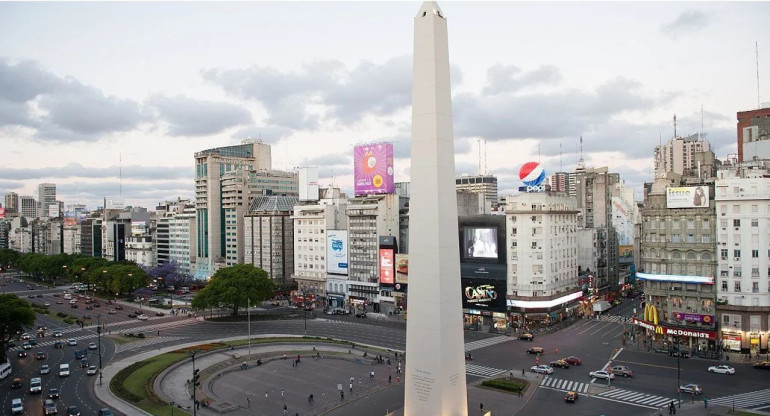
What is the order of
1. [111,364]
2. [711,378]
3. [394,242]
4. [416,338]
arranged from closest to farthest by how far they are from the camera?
1. [416,338]
2. [711,378]
3. [111,364]
4. [394,242]

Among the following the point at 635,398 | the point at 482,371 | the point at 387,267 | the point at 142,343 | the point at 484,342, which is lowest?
the point at 484,342

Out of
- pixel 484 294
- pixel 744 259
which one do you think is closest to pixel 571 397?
pixel 744 259

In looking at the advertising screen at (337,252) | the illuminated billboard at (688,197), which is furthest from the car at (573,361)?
the advertising screen at (337,252)

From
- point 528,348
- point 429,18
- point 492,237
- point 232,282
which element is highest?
point 429,18

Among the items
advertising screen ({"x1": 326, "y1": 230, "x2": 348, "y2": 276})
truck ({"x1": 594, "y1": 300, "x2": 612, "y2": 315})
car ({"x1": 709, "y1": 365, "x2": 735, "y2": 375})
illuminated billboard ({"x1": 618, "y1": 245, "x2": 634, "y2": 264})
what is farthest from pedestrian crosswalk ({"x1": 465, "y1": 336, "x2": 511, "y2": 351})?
illuminated billboard ({"x1": 618, "y1": 245, "x2": 634, "y2": 264})

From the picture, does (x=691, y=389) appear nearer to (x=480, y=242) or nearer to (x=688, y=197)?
(x=688, y=197)

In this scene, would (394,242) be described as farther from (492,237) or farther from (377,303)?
(492,237)

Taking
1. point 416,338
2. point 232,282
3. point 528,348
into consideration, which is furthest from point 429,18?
point 232,282

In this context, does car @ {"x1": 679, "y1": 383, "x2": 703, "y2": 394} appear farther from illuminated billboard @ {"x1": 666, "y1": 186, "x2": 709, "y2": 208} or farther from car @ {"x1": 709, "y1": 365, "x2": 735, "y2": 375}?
illuminated billboard @ {"x1": 666, "y1": 186, "x2": 709, "y2": 208}
